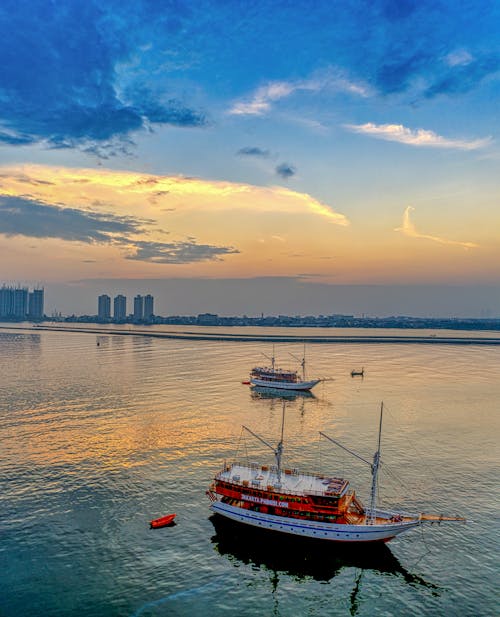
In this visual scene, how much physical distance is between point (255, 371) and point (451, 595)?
3697 inches

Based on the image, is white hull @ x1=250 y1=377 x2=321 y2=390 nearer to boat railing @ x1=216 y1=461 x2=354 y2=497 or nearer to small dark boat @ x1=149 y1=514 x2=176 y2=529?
boat railing @ x1=216 y1=461 x2=354 y2=497

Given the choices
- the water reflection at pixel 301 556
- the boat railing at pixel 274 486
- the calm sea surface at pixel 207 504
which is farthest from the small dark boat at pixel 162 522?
the boat railing at pixel 274 486

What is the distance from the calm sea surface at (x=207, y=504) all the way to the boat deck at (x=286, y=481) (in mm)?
4450

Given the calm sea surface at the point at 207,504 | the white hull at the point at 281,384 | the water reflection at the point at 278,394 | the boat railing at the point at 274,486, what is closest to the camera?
the calm sea surface at the point at 207,504

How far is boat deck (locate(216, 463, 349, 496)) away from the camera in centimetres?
4456

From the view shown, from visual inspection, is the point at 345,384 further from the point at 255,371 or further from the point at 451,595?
the point at 451,595

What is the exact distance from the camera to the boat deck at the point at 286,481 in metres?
44.6

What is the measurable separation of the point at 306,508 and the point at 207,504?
432 inches

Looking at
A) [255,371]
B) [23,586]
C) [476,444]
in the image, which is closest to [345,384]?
[255,371]

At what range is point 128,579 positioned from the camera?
118ft

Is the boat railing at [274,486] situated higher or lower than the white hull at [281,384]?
higher

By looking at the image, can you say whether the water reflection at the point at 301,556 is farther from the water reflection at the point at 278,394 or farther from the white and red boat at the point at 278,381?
the white and red boat at the point at 278,381

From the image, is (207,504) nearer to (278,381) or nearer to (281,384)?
(281,384)

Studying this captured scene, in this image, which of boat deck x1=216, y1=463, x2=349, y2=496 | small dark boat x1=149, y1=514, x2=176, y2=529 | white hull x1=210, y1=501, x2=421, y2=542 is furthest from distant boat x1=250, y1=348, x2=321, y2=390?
small dark boat x1=149, y1=514, x2=176, y2=529
